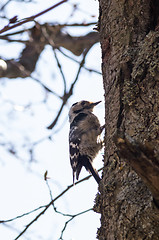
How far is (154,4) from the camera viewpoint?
2.22 m

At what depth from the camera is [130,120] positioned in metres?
1.81

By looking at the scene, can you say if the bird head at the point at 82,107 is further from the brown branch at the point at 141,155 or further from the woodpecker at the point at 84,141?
the brown branch at the point at 141,155

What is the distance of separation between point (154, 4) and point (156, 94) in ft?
2.50

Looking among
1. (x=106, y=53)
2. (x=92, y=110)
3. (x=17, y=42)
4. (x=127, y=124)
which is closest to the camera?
(x=127, y=124)

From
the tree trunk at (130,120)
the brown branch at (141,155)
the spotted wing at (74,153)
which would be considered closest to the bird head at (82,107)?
the spotted wing at (74,153)

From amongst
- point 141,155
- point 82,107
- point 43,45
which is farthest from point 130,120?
point 43,45

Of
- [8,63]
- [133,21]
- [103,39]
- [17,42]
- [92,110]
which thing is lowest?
[133,21]

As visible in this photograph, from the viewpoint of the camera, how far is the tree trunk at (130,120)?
1.24 m

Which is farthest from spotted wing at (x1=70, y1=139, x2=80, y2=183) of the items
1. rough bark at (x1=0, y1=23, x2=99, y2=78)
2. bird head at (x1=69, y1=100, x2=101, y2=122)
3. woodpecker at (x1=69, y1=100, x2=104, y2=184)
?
rough bark at (x1=0, y1=23, x2=99, y2=78)

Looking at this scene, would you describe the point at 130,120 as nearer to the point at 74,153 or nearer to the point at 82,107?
the point at 74,153

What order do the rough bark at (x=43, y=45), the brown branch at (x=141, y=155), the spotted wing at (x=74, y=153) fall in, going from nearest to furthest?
1. the brown branch at (x=141, y=155)
2. the spotted wing at (x=74, y=153)
3. the rough bark at (x=43, y=45)

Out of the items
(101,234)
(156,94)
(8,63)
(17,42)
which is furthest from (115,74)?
(8,63)

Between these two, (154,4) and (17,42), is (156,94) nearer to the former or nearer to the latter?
(154,4)

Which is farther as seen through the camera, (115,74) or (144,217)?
(115,74)
